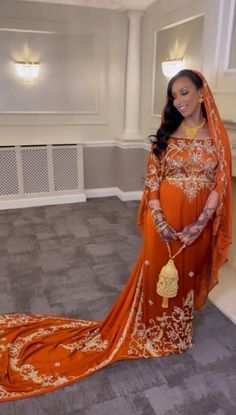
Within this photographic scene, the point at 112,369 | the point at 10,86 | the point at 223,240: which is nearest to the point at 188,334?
the point at 112,369

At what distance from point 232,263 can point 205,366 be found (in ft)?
4.31

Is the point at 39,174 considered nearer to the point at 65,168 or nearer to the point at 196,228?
the point at 65,168

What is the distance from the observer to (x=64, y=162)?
4.51m

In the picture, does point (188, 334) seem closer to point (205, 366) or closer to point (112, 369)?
point (205, 366)

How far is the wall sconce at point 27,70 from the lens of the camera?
13.7 feet

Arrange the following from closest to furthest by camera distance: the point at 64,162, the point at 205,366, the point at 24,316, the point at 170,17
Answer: the point at 205,366, the point at 24,316, the point at 170,17, the point at 64,162

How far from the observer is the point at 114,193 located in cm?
508

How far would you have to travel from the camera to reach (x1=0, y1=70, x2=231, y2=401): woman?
165cm

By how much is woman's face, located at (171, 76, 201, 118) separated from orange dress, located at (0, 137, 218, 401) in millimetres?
152

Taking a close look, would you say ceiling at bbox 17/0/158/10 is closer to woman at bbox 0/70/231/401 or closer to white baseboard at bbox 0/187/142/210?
white baseboard at bbox 0/187/142/210

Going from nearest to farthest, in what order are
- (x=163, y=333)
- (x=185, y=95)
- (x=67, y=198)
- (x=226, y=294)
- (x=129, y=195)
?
1. (x=185, y=95)
2. (x=163, y=333)
3. (x=226, y=294)
4. (x=67, y=198)
5. (x=129, y=195)

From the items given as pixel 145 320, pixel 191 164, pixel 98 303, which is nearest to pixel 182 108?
pixel 191 164

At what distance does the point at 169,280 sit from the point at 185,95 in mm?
910

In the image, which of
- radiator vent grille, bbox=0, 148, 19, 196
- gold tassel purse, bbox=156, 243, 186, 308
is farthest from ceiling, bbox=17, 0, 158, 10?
gold tassel purse, bbox=156, 243, 186, 308
